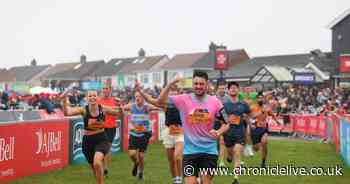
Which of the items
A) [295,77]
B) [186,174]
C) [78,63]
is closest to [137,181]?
[186,174]

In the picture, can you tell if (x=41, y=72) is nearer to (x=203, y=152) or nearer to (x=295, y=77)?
(x=295, y=77)

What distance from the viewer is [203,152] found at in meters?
8.48

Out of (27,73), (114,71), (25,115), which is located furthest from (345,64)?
(27,73)

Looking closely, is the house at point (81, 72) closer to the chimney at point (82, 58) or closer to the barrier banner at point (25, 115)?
the chimney at point (82, 58)

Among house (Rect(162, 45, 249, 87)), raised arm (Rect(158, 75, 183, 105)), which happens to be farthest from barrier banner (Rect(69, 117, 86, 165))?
house (Rect(162, 45, 249, 87))

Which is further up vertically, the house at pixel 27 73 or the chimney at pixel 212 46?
the chimney at pixel 212 46

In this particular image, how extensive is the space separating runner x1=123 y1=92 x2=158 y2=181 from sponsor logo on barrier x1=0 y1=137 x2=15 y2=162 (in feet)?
8.63

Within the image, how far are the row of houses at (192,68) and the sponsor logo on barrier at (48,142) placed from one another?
19.0m

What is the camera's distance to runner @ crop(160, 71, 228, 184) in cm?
838

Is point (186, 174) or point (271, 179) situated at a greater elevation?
point (186, 174)

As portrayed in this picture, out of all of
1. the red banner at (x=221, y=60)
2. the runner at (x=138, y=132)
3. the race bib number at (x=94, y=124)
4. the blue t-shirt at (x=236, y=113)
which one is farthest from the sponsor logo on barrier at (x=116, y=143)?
the red banner at (x=221, y=60)

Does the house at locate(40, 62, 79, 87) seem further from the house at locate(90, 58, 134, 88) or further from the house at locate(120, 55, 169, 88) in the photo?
the house at locate(120, 55, 169, 88)

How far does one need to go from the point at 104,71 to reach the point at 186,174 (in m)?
96.8

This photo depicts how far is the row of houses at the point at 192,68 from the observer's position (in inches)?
1994
